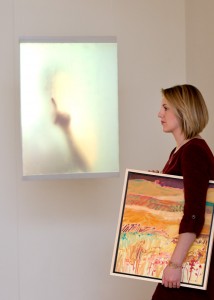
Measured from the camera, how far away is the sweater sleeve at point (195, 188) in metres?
2.02

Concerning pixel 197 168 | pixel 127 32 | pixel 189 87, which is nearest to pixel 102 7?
pixel 127 32

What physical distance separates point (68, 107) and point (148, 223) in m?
0.98

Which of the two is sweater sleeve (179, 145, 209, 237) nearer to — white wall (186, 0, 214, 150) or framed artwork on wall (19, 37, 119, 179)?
framed artwork on wall (19, 37, 119, 179)

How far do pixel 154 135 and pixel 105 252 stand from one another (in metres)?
0.79

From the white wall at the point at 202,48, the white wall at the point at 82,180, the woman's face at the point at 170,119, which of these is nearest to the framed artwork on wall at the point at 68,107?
the white wall at the point at 202,48

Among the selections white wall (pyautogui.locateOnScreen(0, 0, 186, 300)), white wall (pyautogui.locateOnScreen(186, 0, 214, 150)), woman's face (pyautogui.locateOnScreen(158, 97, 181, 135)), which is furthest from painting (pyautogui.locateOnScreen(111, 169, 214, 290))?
white wall (pyautogui.locateOnScreen(0, 0, 186, 300))

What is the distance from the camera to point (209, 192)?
209 cm

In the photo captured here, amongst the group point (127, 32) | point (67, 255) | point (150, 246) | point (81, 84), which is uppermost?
point (127, 32)

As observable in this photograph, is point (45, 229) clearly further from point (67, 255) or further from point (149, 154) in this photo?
point (149, 154)

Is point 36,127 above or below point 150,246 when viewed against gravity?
above

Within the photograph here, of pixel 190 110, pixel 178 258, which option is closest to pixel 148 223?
pixel 178 258

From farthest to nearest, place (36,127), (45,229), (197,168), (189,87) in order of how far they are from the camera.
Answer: (45,229), (36,127), (189,87), (197,168)

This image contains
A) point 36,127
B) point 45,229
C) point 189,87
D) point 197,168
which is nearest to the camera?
point 197,168

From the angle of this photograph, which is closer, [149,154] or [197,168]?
[197,168]
